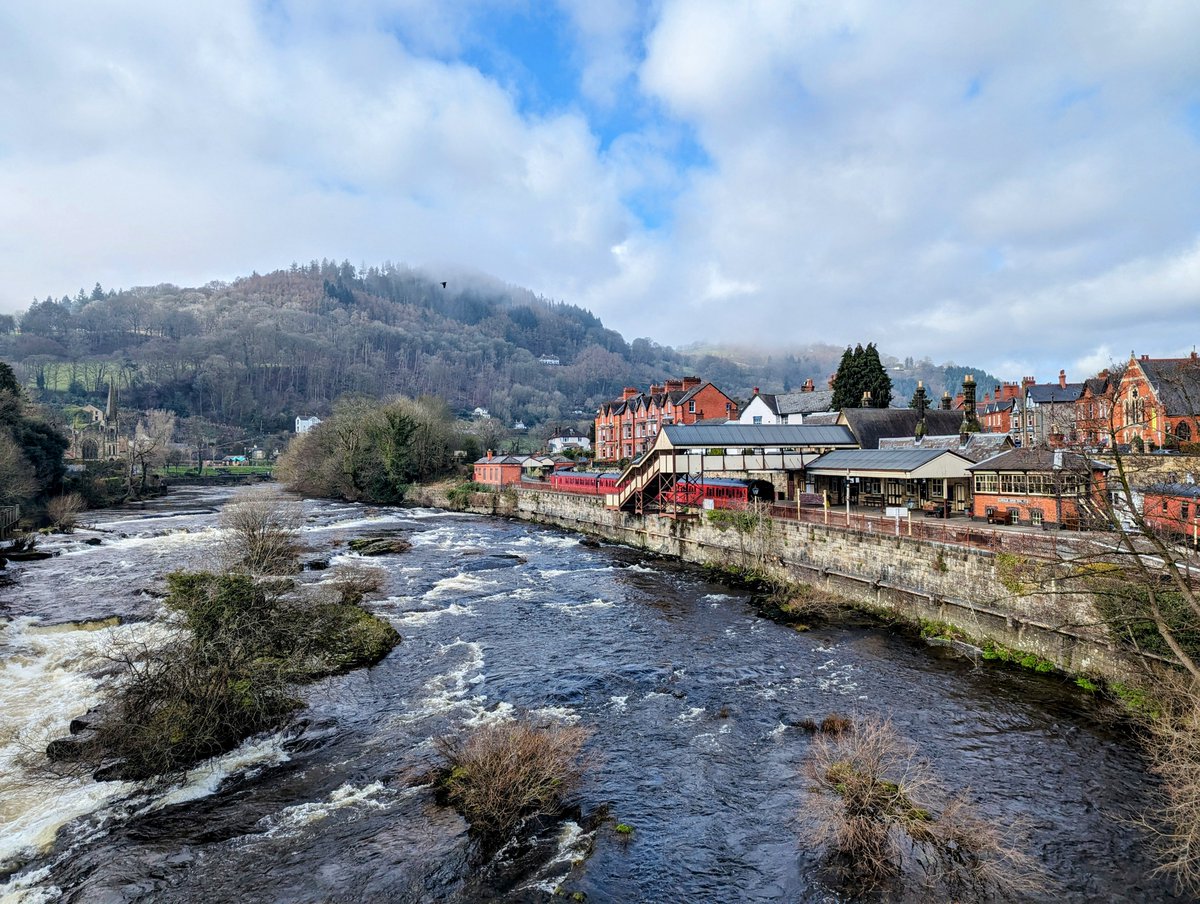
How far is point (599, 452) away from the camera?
8981cm

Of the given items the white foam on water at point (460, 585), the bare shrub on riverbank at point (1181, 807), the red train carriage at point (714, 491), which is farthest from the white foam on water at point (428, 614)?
the bare shrub on riverbank at point (1181, 807)

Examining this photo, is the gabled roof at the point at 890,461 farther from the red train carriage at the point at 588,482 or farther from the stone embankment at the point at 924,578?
the red train carriage at the point at 588,482

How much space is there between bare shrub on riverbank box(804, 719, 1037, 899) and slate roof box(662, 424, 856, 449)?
86.9ft

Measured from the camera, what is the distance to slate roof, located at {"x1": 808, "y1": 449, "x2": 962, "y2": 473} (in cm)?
3086

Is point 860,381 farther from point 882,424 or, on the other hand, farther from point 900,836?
point 900,836

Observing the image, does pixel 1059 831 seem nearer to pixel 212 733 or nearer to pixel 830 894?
pixel 830 894

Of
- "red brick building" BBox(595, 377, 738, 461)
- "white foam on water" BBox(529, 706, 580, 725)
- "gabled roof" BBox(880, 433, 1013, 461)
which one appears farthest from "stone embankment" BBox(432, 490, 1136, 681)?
"red brick building" BBox(595, 377, 738, 461)

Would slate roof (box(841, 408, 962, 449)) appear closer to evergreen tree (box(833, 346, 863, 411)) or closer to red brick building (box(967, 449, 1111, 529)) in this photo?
evergreen tree (box(833, 346, 863, 411))

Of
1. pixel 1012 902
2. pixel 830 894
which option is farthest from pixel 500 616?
pixel 1012 902

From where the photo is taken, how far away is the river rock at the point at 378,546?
38.7 meters

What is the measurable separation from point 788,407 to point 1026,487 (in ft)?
132

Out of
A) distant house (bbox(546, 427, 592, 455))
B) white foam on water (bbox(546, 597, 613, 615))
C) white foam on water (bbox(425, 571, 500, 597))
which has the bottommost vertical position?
white foam on water (bbox(546, 597, 613, 615))

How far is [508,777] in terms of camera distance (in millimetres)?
11188

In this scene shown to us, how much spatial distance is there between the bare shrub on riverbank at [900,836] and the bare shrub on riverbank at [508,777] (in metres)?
4.71
